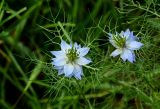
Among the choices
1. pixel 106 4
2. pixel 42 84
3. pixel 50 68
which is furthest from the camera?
pixel 106 4

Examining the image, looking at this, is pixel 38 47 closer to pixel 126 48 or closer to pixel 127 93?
pixel 127 93

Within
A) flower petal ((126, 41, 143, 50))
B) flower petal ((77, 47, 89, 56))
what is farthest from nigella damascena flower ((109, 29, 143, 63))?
flower petal ((77, 47, 89, 56))

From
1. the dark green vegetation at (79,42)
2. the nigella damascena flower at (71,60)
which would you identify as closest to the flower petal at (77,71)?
the nigella damascena flower at (71,60)

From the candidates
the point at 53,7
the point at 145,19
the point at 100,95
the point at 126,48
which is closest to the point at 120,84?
the point at 100,95

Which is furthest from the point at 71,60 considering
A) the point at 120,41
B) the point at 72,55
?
the point at 120,41

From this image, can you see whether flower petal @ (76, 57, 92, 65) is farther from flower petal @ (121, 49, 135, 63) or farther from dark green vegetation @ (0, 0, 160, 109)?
dark green vegetation @ (0, 0, 160, 109)

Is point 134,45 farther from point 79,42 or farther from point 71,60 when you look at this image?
point 79,42

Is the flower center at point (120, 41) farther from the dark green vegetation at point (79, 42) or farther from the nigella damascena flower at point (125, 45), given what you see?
the dark green vegetation at point (79, 42)

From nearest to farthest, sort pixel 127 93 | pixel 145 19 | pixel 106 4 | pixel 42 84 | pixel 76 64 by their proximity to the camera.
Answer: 1. pixel 76 64
2. pixel 145 19
3. pixel 127 93
4. pixel 42 84
5. pixel 106 4
